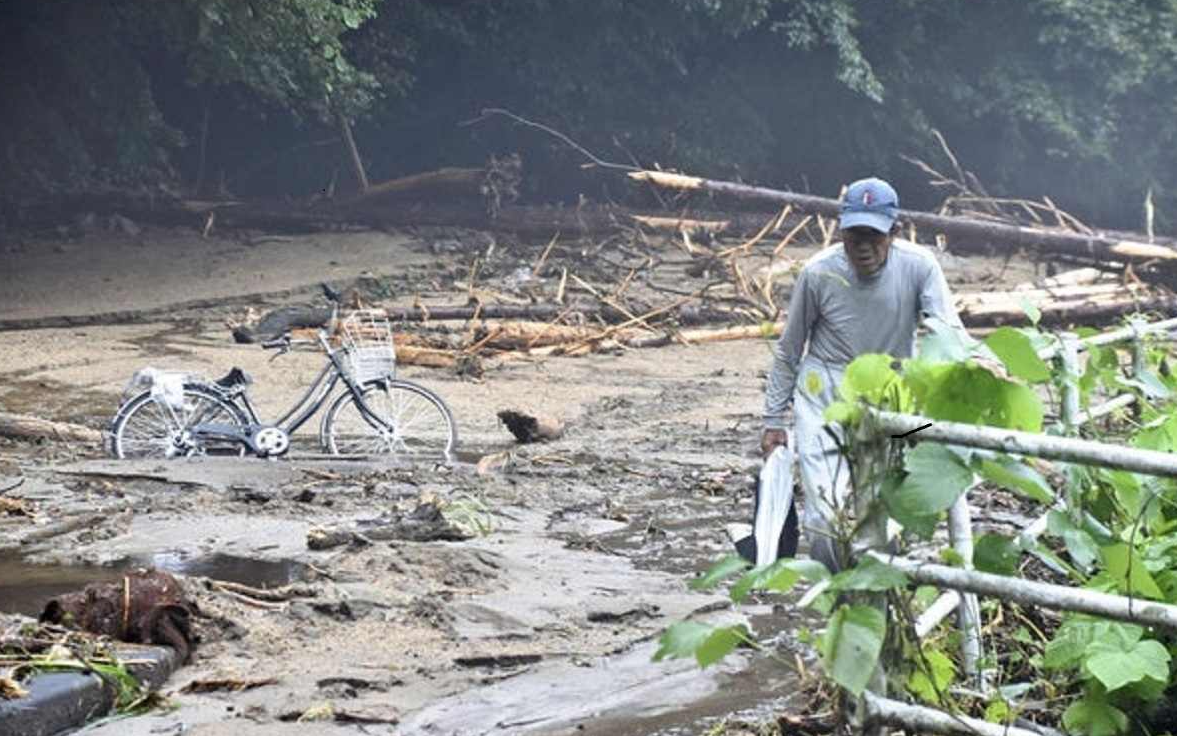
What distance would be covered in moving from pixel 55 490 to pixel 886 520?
7.26 m

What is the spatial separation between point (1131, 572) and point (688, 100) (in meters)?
25.7

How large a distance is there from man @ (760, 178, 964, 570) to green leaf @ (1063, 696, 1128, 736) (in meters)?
2.00

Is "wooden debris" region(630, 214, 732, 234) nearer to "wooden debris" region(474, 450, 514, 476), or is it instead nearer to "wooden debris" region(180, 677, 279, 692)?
"wooden debris" region(474, 450, 514, 476)

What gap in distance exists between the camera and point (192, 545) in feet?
29.1

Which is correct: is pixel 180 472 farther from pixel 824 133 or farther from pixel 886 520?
pixel 824 133

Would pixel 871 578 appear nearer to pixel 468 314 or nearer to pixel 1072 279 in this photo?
pixel 468 314

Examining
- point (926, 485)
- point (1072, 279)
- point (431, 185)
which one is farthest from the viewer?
point (431, 185)

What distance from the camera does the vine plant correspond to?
3.88 metres

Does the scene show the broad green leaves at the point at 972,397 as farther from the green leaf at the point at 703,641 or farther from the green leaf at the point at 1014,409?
the green leaf at the point at 703,641

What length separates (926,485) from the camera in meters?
3.87

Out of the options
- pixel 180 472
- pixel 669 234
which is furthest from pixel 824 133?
pixel 180 472

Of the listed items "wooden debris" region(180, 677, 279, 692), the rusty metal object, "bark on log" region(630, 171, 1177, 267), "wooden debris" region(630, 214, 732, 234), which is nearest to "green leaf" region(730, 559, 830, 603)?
"wooden debris" region(180, 677, 279, 692)

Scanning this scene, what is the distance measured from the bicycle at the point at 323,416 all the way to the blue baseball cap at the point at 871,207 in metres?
6.45

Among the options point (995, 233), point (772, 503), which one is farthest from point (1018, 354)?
point (995, 233)
